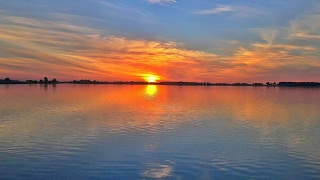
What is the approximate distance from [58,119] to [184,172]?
20.4 m

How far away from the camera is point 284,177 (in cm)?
1283

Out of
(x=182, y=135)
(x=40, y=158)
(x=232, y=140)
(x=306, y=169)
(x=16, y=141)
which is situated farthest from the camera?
(x=182, y=135)

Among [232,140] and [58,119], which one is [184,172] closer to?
[232,140]

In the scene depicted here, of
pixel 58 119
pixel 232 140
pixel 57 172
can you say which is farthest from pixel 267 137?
pixel 58 119

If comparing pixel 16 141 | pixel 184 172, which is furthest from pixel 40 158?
pixel 184 172

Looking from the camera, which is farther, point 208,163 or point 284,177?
point 208,163

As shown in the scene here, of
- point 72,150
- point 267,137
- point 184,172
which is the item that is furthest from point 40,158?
point 267,137

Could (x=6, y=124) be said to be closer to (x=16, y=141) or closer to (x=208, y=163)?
(x=16, y=141)

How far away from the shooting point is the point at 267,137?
2144 centimetres

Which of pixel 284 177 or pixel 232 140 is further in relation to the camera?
pixel 232 140

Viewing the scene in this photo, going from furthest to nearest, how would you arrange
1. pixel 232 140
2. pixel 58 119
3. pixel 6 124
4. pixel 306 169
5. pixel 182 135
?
pixel 58 119
pixel 6 124
pixel 182 135
pixel 232 140
pixel 306 169

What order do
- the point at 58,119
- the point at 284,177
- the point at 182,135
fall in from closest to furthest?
1. the point at 284,177
2. the point at 182,135
3. the point at 58,119

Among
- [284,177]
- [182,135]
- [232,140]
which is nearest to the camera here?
[284,177]

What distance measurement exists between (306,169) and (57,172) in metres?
11.9
